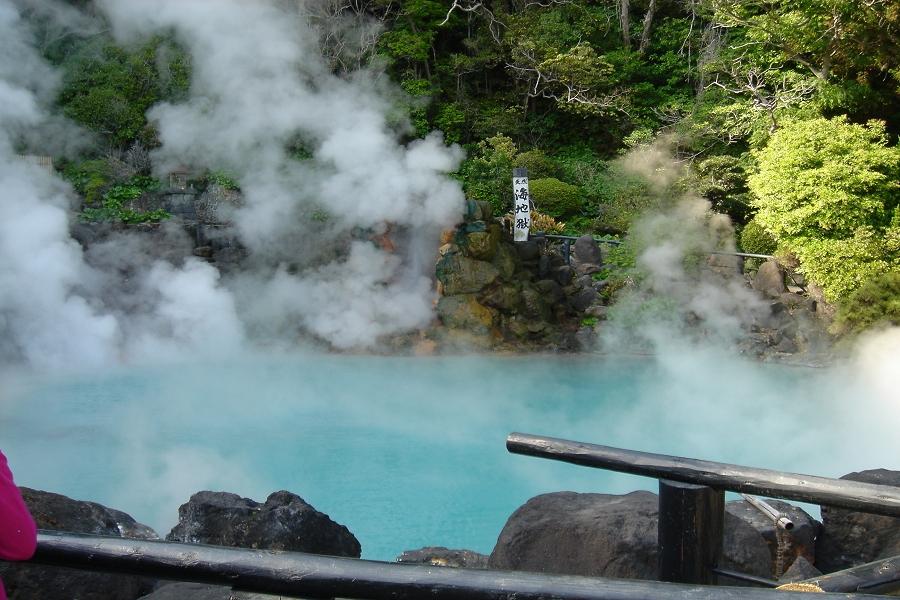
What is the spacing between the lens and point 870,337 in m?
8.55

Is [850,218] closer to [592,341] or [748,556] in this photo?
[592,341]

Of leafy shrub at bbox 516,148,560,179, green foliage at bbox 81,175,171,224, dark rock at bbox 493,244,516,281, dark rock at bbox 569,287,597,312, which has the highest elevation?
leafy shrub at bbox 516,148,560,179

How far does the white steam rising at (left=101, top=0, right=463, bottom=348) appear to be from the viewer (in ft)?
33.3

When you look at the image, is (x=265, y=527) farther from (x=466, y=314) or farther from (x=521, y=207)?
(x=521, y=207)

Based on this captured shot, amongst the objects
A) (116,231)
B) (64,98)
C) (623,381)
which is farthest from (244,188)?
(623,381)

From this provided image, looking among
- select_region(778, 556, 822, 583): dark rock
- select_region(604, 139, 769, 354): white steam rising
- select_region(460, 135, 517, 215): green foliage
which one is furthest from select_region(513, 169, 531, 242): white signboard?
select_region(778, 556, 822, 583): dark rock

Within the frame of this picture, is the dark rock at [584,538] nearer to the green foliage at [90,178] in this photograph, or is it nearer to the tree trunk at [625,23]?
the green foliage at [90,178]

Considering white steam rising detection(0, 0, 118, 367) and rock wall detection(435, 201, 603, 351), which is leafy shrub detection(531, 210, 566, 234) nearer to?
rock wall detection(435, 201, 603, 351)

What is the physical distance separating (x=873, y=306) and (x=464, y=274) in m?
4.53

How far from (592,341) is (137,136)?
326 inches

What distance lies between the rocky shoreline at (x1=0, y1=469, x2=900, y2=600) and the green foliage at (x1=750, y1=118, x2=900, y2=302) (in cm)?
631

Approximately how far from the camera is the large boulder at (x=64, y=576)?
238 centimetres

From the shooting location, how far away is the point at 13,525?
123 centimetres

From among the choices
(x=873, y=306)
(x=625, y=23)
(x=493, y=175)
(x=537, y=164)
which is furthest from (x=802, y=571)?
(x=625, y=23)
